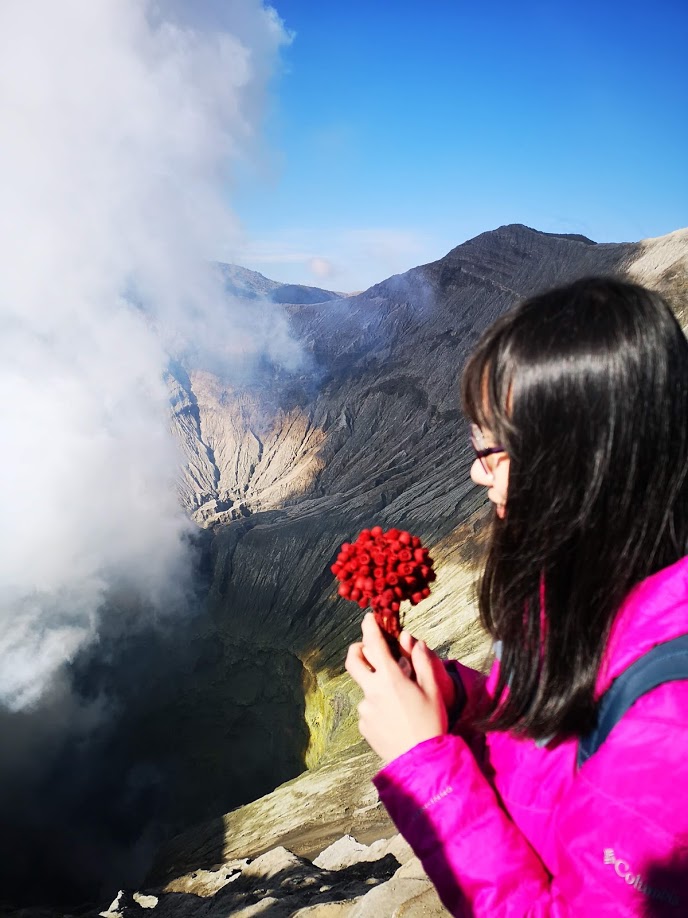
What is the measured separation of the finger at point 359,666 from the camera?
67.6 inches

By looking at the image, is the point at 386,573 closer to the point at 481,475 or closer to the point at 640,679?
the point at 481,475

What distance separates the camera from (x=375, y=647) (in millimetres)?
1729

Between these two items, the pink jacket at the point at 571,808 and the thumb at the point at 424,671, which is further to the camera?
the thumb at the point at 424,671

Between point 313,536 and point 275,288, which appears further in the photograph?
point 275,288

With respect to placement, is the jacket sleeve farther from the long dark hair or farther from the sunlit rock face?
the sunlit rock face

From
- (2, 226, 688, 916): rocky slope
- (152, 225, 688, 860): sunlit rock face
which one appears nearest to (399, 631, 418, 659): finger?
(2, 226, 688, 916): rocky slope

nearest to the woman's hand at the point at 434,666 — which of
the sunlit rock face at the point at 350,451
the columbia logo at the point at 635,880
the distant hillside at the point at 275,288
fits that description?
the columbia logo at the point at 635,880

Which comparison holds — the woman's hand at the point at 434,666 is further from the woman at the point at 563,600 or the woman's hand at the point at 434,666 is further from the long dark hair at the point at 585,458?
the long dark hair at the point at 585,458

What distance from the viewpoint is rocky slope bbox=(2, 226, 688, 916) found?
15.2 m

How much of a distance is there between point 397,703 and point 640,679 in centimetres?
61

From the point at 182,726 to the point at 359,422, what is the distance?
21470 millimetres

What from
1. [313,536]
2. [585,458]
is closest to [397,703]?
[585,458]

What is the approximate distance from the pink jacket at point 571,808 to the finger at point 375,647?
0.72 ft

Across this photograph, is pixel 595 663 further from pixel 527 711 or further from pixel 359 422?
pixel 359 422
